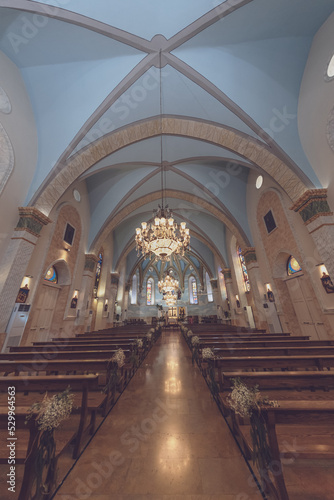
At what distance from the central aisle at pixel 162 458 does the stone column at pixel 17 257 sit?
4702 millimetres

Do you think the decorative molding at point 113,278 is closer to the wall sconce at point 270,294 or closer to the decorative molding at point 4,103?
the wall sconce at point 270,294

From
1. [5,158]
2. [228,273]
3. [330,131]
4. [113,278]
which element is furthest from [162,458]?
[113,278]

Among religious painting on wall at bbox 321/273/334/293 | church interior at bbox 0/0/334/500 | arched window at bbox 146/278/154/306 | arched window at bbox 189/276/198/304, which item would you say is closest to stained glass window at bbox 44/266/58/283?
church interior at bbox 0/0/334/500

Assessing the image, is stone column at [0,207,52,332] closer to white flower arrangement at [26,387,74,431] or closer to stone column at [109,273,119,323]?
white flower arrangement at [26,387,74,431]

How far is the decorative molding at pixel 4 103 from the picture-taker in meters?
5.50

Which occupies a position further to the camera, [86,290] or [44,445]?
[86,290]

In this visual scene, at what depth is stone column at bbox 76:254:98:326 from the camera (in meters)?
9.69

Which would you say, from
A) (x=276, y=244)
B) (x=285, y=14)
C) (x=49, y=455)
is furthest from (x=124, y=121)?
(x=49, y=455)

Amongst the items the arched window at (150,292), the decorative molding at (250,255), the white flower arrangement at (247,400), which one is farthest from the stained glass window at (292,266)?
the arched window at (150,292)

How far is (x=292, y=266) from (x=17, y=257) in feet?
34.7

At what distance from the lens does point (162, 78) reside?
20.6ft

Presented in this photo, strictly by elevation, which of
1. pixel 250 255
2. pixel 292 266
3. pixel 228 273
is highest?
pixel 228 273

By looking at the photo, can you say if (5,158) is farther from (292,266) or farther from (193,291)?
(193,291)

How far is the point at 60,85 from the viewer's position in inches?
241
